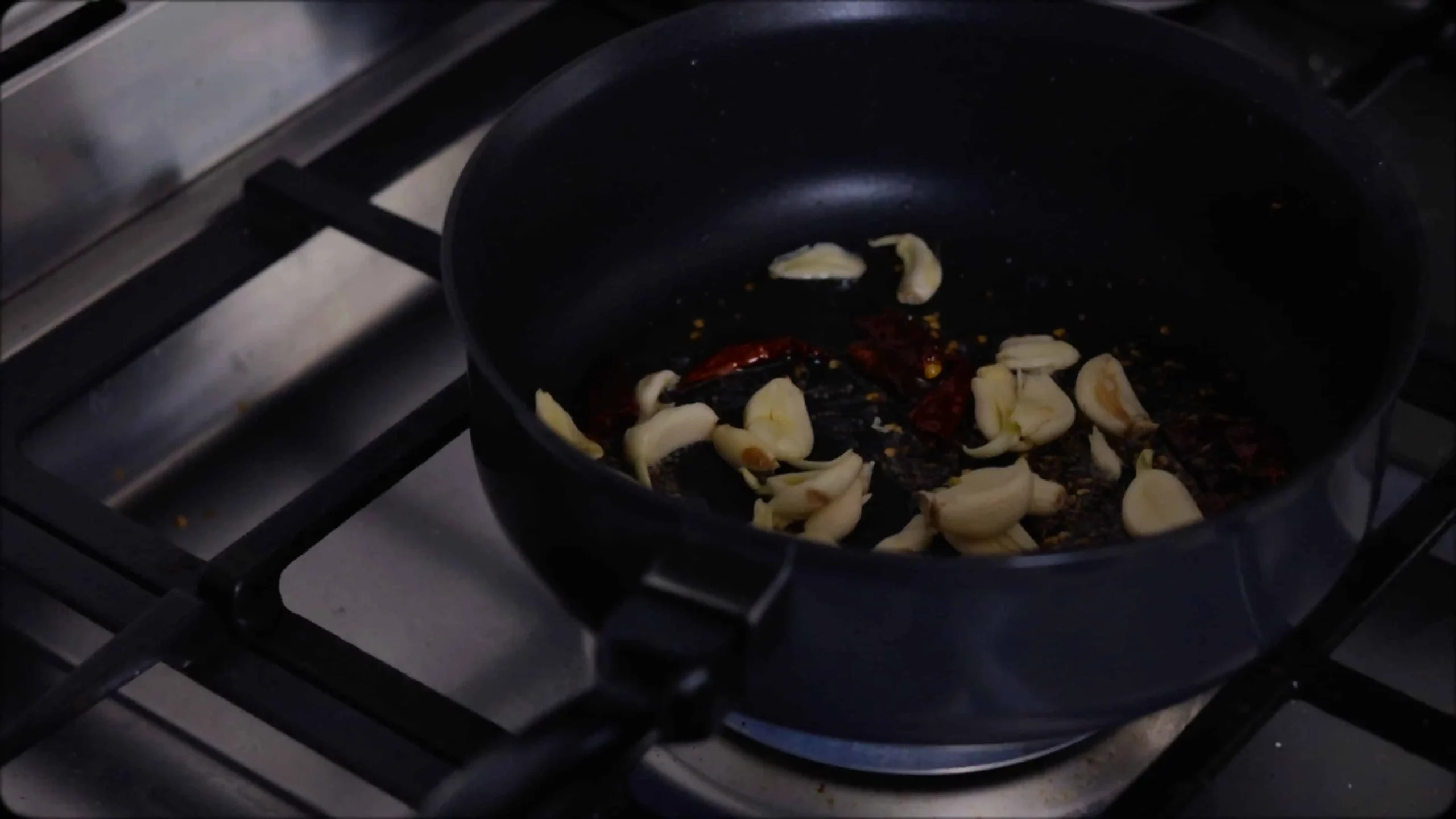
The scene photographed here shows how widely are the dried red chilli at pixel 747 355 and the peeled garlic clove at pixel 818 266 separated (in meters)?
0.04

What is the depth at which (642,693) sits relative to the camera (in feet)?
1.15

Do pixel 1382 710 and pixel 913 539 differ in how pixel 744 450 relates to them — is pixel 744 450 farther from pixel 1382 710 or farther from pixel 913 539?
pixel 1382 710

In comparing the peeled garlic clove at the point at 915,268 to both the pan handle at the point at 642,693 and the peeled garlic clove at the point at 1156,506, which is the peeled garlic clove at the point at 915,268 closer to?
the peeled garlic clove at the point at 1156,506

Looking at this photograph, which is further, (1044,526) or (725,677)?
(1044,526)

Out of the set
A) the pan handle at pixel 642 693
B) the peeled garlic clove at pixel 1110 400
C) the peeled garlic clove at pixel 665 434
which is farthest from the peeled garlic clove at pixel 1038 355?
the pan handle at pixel 642 693

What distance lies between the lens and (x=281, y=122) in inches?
28.6

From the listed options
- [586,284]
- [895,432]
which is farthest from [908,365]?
[586,284]

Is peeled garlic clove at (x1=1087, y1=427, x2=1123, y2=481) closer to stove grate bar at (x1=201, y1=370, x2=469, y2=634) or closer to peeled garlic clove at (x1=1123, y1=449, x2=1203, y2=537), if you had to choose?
peeled garlic clove at (x1=1123, y1=449, x2=1203, y2=537)

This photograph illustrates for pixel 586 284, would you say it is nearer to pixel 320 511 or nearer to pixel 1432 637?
pixel 320 511

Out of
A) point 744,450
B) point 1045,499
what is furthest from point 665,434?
point 1045,499

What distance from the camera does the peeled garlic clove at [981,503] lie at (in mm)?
487

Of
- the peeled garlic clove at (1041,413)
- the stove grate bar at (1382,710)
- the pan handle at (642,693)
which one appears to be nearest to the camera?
the pan handle at (642,693)

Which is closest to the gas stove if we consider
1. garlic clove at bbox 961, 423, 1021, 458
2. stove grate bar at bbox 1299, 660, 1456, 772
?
stove grate bar at bbox 1299, 660, 1456, 772

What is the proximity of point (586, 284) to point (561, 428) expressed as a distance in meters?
0.11
